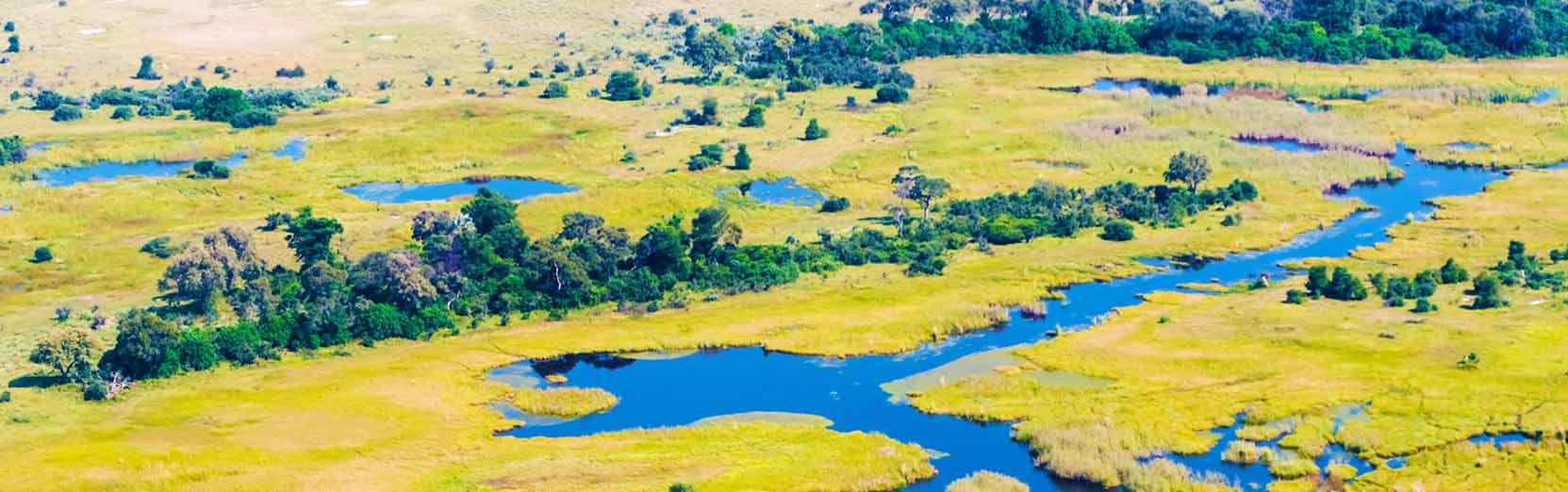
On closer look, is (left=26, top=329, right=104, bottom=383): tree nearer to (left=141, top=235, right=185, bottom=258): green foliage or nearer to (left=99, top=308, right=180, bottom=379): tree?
(left=99, top=308, right=180, bottom=379): tree

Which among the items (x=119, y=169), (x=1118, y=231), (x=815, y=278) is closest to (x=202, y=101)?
(x=119, y=169)

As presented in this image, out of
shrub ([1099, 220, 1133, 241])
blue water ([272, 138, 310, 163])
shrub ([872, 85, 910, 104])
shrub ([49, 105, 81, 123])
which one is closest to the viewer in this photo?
shrub ([1099, 220, 1133, 241])

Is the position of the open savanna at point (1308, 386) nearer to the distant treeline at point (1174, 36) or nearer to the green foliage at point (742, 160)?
the green foliage at point (742, 160)

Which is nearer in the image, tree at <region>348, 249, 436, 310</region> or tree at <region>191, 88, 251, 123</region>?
tree at <region>348, 249, 436, 310</region>

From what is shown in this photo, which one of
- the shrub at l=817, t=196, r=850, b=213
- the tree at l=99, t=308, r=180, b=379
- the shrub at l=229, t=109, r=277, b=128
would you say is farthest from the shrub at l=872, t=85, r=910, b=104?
the tree at l=99, t=308, r=180, b=379

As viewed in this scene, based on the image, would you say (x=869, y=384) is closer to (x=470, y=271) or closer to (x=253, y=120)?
(x=470, y=271)

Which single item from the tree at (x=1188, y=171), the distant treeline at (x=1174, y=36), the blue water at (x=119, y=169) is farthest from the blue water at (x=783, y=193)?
the distant treeline at (x=1174, y=36)

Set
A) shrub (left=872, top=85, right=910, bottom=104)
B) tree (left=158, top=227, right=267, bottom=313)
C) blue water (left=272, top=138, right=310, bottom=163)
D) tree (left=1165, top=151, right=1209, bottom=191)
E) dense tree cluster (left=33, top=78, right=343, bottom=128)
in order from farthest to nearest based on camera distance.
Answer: shrub (left=872, top=85, right=910, bottom=104)
dense tree cluster (left=33, top=78, right=343, bottom=128)
blue water (left=272, top=138, right=310, bottom=163)
tree (left=1165, top=151, right=1209, bottom=191)
tree (left=158, top=227, right=267, bottom=313)
